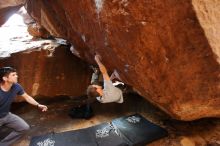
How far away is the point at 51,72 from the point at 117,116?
6.98 ft

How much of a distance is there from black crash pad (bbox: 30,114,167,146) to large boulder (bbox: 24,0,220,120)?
920 mm

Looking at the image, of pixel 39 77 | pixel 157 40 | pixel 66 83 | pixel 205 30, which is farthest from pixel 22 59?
pixel 205 30

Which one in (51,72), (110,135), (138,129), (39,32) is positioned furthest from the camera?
(39,32)

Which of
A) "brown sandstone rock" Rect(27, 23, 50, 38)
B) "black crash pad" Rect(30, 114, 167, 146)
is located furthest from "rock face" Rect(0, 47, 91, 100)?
"black crash pad" Rect(30, 114, 167, 146)

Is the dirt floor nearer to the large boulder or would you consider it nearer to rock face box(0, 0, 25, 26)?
the large boulder

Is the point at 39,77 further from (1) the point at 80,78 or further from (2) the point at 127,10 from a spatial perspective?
(2) the point at 127,10

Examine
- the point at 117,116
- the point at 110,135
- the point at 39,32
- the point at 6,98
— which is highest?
the point at 39,32

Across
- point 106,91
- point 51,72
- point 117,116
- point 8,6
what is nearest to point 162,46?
point 106,91

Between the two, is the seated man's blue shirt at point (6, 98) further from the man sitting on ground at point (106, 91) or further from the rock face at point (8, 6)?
the rock face at point (8, 6)

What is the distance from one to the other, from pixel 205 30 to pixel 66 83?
179 inches

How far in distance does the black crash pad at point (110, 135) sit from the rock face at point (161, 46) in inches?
35.4

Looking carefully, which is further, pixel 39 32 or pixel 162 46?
pixel 39 32

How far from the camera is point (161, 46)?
11.8ft

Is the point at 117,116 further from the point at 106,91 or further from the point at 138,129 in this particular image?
the point at 106,91
